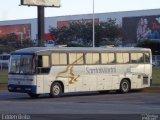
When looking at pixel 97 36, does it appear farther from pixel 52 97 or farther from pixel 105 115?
pixel 105 115

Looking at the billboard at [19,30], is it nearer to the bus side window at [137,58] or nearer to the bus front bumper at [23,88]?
the bus side window at [137,58]

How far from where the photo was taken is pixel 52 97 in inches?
1261

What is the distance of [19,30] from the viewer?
117750mm

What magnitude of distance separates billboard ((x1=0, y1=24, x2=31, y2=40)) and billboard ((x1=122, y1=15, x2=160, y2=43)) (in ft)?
72.1

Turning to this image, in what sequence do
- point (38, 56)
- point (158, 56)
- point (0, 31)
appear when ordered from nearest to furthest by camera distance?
point (38, 56)
point (158, 56)
point (0, 31)

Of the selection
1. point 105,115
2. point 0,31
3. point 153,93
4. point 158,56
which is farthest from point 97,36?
point 105,115

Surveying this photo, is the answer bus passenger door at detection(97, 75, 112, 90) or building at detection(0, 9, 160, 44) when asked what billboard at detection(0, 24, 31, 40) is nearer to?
building at detection(0, 9, 160, 44)

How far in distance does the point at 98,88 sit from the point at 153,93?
11.3ft

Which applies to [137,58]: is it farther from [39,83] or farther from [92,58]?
[39,83]

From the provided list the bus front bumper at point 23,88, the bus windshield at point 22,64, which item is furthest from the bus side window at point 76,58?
the bus front bumper at point 23,88

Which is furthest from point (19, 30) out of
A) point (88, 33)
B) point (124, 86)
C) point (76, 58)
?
point (76, 58)

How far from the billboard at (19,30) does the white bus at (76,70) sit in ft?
262

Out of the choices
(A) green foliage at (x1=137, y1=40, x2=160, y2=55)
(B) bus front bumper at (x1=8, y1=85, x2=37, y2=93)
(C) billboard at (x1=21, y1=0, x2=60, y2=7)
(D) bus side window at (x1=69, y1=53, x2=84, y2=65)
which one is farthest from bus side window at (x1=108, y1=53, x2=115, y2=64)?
(A) green foliage at (x1=137, y1=40, x2=160, y2=55)

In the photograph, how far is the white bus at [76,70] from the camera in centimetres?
3142
